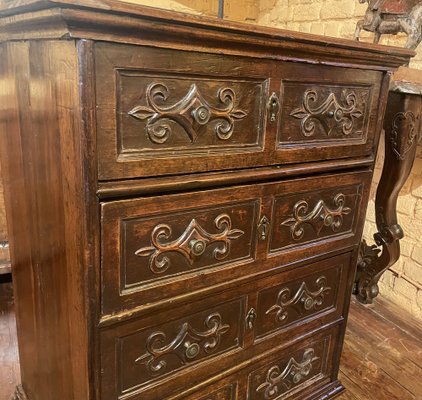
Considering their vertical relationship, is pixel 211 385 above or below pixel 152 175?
below

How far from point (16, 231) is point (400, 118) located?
1140mm

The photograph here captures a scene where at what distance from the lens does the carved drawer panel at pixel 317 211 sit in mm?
933

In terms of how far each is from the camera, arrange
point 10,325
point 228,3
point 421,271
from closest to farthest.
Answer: point 10,325
point 421,271
point 228,3

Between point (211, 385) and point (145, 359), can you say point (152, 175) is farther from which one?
point (211, 385)

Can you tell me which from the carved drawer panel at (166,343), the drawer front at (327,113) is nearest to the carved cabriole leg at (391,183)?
the drawer front at (327,113)

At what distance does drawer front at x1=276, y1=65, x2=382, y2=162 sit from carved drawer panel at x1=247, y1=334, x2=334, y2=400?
53 cm

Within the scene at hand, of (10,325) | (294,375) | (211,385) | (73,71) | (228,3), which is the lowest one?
(10,325)

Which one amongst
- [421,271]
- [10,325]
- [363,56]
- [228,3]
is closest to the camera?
[363,56]

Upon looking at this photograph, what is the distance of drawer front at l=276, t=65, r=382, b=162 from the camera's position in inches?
33.6

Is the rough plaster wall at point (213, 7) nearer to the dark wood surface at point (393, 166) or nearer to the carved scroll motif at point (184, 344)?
the dark wood surface at point (393, 166)

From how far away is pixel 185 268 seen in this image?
798mm

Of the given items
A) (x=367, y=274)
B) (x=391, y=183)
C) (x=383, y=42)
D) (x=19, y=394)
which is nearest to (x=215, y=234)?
(x=19, y=394)

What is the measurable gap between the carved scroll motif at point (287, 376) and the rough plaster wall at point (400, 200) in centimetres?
76

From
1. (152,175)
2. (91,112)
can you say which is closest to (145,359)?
(152,175)
